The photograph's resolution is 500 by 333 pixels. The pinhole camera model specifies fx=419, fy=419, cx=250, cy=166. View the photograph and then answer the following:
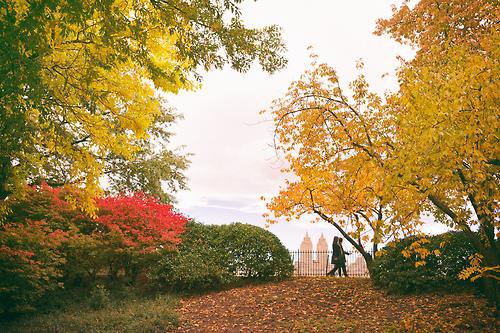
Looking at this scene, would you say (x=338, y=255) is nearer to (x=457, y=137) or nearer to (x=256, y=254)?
(x=256, y=254)

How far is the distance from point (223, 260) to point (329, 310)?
4744mm

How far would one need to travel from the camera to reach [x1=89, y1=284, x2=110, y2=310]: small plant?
43.5 feet

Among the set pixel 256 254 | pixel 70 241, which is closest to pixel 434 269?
pixel 256 254

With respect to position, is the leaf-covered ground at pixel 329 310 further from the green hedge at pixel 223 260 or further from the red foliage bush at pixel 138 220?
the red foliage bush at pixel 138 220

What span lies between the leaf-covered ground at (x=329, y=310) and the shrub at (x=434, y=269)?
344 millimetres

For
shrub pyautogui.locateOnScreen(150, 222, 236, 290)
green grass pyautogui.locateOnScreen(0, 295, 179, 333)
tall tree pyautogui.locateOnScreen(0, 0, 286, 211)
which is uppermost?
tall tree pyautogui.locateOnScreen(0, 0, 286, 211)

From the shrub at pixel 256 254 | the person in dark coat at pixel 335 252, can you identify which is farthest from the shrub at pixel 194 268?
the person in dark coat at pixel 335 252

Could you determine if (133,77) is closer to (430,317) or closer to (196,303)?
(196,303)

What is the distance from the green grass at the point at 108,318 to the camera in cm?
1095

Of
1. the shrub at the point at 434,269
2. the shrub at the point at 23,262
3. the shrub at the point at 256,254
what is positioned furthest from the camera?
the shrub at the point at 256,254

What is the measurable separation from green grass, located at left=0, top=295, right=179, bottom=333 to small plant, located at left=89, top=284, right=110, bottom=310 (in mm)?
120

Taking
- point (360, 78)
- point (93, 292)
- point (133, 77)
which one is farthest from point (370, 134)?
point (93, 292)

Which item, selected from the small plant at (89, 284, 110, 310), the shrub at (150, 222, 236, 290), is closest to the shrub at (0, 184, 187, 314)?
the shrub at (150, 222, 236, 290)

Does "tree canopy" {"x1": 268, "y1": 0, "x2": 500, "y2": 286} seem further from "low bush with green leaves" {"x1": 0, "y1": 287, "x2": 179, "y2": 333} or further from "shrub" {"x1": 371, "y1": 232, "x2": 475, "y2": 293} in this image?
"low bush with green leaves" {"x1": 0, "y1": 287, "x2": 179, "y2": 333}
